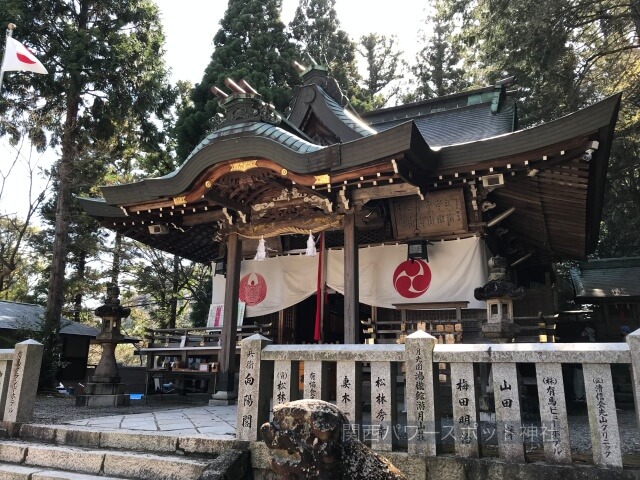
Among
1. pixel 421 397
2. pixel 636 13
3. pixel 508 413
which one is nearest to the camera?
pixel 508 413

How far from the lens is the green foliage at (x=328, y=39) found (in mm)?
22266

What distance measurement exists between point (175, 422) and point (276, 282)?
186 inches

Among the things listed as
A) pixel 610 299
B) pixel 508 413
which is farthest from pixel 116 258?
pixel 508 413

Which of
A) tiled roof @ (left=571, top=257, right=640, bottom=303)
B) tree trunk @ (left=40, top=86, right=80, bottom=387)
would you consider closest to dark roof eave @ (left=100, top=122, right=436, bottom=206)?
tree trunk @ (left=40, top=86, right=80, bottom=387)

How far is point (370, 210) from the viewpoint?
8039mm

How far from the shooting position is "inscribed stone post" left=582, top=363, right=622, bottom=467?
3174 millimetres

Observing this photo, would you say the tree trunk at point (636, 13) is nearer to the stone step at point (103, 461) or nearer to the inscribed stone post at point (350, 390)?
the inscribed stone post at point (350, 390)

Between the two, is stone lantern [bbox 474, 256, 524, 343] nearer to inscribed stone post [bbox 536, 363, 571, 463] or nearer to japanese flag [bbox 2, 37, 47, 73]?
inscribed stone post [bbox 536, 363, 571, 463]

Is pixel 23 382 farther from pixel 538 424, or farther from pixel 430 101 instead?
pixel 430 101

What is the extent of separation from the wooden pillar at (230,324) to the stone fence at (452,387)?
13.2ft

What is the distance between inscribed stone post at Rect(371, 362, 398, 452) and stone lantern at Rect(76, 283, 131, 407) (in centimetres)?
635

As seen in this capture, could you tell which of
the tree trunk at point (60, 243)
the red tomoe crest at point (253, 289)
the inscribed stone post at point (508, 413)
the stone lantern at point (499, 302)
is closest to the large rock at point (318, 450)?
the inscribed stone post at point (508, 413)

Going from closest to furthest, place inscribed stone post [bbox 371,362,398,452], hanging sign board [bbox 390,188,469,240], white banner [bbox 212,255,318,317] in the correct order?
inscribed stone post [bbox 371,362,398,452]
hanging sign board [bbox 390,188,469,240]
white banner [bbox 212,255,318,317]

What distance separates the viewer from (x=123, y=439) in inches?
187
